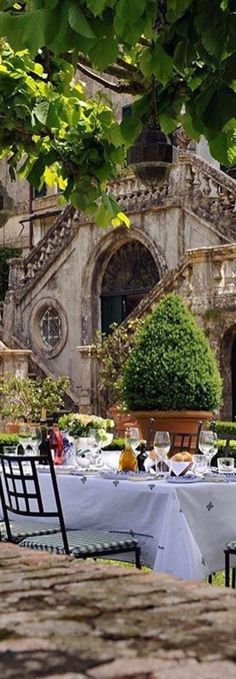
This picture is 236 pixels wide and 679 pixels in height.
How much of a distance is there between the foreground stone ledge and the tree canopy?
2341 mm

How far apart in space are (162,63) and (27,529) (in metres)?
3.35

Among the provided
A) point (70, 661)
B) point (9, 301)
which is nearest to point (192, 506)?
point (70, 661)

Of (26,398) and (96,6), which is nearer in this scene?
(96,6)

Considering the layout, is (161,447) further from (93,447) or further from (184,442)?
(184,442)

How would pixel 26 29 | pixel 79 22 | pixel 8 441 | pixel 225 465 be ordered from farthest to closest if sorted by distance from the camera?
pixel 8 441, pixel 225 465, pixel 26 29, pixel 79 22

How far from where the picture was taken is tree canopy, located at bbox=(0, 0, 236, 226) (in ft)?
12.9

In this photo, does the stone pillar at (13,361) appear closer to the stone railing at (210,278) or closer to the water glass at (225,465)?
the stone railing at (210,278)

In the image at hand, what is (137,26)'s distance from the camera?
3.94 metres

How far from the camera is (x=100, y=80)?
7383mm

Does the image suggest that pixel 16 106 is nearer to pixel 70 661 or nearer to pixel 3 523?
pixel 3 523

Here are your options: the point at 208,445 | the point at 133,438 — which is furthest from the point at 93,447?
the point at 208,445

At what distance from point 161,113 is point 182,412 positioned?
6.00 m

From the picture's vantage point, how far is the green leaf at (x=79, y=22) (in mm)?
3881

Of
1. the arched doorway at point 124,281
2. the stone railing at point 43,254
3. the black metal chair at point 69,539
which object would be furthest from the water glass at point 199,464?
the stone railing at point 43,254
